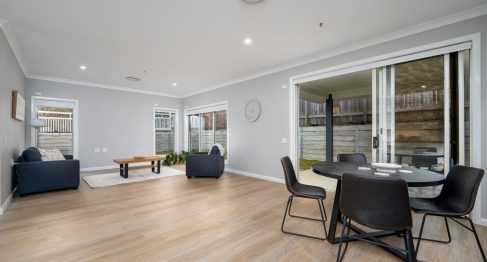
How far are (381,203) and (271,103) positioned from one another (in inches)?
138

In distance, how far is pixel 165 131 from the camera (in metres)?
7.82

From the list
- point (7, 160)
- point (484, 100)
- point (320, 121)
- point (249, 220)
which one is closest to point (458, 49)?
point (484, 100)

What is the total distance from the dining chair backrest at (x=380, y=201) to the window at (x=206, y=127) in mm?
4828

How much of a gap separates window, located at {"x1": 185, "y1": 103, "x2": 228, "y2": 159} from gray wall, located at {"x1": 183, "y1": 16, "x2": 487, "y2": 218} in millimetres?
390

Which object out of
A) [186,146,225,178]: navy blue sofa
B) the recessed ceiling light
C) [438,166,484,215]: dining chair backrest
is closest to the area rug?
[186,146,225,178]: navy blue sofa

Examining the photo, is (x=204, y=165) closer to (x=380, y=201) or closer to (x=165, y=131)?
(x=165, y=131)

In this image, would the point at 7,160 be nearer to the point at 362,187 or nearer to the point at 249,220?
the point at 249,220

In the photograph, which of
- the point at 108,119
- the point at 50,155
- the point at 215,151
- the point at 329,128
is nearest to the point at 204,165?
the point at 215,151

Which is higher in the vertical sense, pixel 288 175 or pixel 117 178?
pixel 288 175

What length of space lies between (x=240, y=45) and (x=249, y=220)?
2762 mm

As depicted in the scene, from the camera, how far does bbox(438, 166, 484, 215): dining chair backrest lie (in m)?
1.70

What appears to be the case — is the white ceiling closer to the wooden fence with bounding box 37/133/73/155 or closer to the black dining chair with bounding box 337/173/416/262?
the wooden fence with bounding box 37/133/73/155

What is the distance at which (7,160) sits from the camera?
10.6 feet

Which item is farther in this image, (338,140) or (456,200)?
(338,140)
